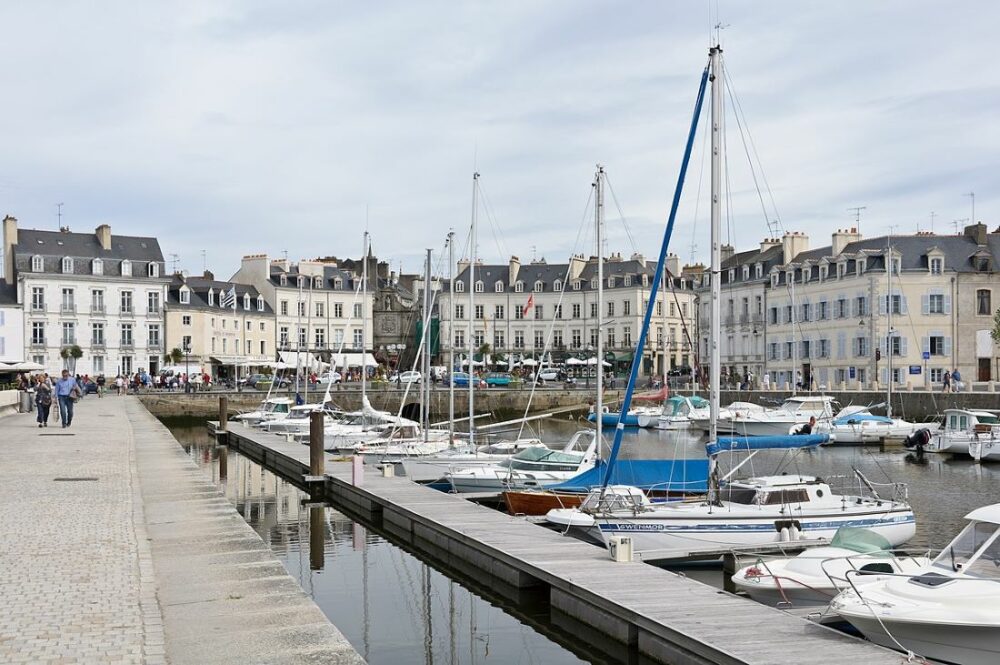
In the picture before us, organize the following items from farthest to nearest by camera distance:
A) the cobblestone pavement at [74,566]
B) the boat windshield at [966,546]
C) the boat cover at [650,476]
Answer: the boat cover at [650,476]
the boat windshield at [966,546]
the cobblestone pavement at [74,566]

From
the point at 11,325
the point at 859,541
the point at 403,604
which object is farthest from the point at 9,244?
the point at 859,541

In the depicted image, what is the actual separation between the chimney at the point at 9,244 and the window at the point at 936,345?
65.2m

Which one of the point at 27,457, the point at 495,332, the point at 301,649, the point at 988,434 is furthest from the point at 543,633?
the point at 495,332

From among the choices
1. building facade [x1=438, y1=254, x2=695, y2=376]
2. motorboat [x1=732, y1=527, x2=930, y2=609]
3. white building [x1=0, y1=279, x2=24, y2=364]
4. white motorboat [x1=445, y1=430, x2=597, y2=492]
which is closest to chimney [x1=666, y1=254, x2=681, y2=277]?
building facade [x1=438, y1=254, x2=695, y2=376]

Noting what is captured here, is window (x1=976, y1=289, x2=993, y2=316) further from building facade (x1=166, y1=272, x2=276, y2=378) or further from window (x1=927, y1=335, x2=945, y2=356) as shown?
building facade (x1=166, y1=272, x2=276, y2=378)

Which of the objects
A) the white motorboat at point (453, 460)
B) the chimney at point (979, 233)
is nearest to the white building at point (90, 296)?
the white motorboat at point (453, 460)

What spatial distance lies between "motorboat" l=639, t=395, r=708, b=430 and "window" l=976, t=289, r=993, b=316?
58.5 feet

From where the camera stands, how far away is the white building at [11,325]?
75.7 meters

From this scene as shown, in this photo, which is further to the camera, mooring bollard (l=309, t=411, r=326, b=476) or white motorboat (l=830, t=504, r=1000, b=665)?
mooring bollard (l=309, t=411, r=326, b=476)

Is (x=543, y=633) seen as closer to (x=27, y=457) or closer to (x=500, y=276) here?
(x=27, y=457)

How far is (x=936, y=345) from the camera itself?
62875 mm

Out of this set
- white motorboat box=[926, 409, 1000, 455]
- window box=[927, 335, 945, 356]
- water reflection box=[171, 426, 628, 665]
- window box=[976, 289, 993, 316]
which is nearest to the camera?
water reflection box=[171, 426, 628, 665]

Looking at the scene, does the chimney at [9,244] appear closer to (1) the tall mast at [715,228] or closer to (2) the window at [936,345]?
(2) the window at [936,345]

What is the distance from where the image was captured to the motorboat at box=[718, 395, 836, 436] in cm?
5244
